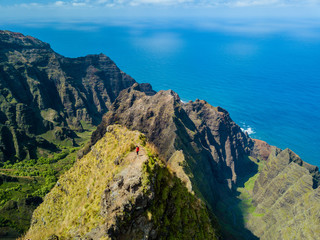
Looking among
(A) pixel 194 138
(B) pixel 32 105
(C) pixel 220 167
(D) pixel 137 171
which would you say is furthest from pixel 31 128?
(D) pixel 137 171

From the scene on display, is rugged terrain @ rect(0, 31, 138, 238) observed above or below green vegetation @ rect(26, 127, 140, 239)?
below

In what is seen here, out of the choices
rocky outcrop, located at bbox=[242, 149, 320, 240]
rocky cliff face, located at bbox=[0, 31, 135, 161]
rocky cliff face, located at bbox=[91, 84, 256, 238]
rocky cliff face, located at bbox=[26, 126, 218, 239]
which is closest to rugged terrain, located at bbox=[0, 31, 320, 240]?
rocky cliff face, located at bbox=[26, 126, 218, 239]

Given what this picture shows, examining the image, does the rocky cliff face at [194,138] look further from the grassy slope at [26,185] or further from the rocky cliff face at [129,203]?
the grassy slope at [26,185]

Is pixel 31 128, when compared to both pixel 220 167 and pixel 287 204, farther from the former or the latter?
pixel 287 204

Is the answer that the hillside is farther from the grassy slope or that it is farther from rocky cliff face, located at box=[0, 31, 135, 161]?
rocky cliff face, located at box=[0, 31, 135, 161]

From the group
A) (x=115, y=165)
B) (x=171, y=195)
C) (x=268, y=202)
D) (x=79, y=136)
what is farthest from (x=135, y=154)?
(x=79, y=136)

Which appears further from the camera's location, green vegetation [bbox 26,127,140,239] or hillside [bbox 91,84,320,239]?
hillside [bbox 91,84,320,239]

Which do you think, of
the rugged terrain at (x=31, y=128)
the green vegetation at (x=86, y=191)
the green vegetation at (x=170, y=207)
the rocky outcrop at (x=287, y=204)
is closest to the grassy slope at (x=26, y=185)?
the rugged terrain at (x=31, y=128)

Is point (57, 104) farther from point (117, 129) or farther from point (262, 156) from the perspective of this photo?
point (117, 129)
